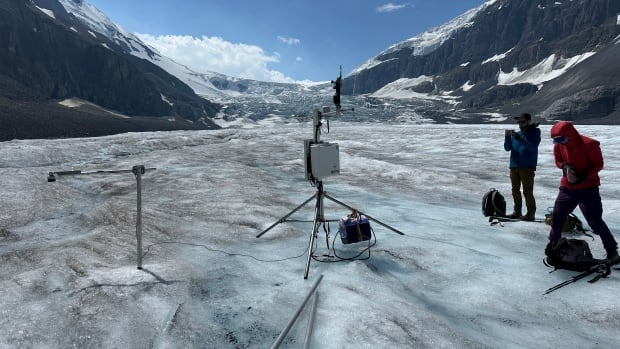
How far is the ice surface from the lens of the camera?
3389 mm

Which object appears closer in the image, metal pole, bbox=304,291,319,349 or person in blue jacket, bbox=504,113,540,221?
metal pole, bbox=304,291,319,349

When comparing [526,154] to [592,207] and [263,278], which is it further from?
[263,278]

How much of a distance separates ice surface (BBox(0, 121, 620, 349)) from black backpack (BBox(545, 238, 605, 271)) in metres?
0.20

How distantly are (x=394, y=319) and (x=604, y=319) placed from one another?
207cm

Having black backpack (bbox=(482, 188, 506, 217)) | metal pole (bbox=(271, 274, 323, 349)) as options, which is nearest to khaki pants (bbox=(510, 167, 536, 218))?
black backpack (bbox=(482, 188, 506, 217))

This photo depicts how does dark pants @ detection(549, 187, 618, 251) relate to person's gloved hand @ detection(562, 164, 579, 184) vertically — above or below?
below

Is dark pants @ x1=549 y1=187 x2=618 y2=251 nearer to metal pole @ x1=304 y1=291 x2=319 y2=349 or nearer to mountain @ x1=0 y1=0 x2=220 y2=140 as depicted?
metal pole @ x1=304 y1=291 x2=319 y2=349

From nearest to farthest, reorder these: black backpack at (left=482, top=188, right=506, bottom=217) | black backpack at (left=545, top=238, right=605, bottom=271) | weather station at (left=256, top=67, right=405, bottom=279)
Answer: black backpack at (left=545, top=238, right=605, bottom=271) → weather station at (left=256, top=67, right=405, bottom=279) → black backpack at (left=482, top=188, right=506, bottom=217)

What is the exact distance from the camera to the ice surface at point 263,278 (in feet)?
11.1

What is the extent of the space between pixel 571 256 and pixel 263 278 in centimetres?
373

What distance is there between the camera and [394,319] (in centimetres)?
358

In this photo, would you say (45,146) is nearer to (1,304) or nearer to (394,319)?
(1,304)

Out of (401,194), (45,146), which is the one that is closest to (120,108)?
(45,146)

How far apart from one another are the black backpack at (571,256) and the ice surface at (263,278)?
0.20 metres
